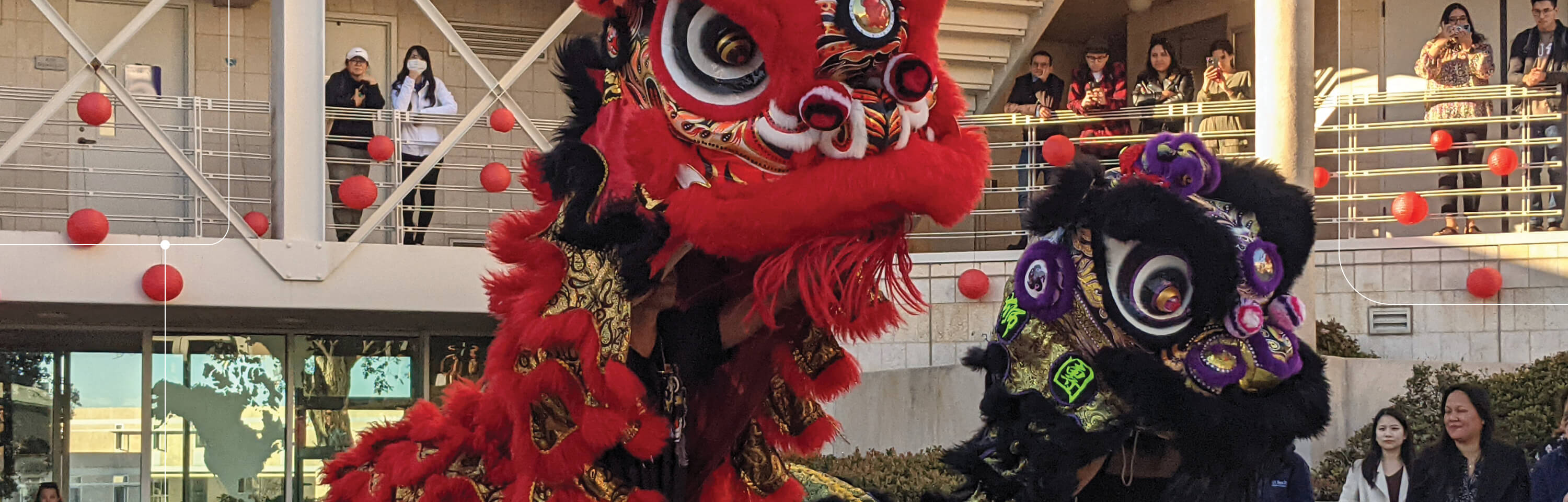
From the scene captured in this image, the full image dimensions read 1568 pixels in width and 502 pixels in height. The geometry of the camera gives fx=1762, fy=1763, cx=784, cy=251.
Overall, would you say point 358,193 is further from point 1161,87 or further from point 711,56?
point 711,56

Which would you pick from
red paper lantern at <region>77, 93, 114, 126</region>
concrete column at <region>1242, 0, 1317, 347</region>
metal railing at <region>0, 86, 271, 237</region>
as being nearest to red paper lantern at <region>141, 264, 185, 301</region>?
red paper lantern at <region>77, 93, 114, 126</region>

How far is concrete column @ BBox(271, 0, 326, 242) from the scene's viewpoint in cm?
1096

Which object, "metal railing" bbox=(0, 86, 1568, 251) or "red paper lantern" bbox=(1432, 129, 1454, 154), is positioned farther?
"red paper lantern" bbox=(1432, 129, 1454, 154)

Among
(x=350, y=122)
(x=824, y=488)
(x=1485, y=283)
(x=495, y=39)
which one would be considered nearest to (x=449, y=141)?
(x=350, y=122)

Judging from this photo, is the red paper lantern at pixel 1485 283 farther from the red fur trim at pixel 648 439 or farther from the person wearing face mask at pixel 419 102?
the red fur trim at pixel 648 439

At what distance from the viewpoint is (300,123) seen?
11.1 m

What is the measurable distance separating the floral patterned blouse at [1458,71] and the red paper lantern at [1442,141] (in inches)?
5.8

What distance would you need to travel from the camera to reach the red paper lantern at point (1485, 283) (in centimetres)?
1125

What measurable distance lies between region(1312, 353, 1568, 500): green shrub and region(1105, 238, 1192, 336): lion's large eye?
6.30m

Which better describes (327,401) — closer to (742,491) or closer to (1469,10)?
(1469,10)

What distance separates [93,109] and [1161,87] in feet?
24.1

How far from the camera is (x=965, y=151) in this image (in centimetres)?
277

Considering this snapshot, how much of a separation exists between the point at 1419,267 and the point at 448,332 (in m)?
7.33

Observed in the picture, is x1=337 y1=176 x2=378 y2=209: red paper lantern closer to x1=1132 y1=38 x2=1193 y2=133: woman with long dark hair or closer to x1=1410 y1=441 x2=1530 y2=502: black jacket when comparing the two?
x1=1132 y1=38 x2=1193 y2=133: woman with long dark hair
